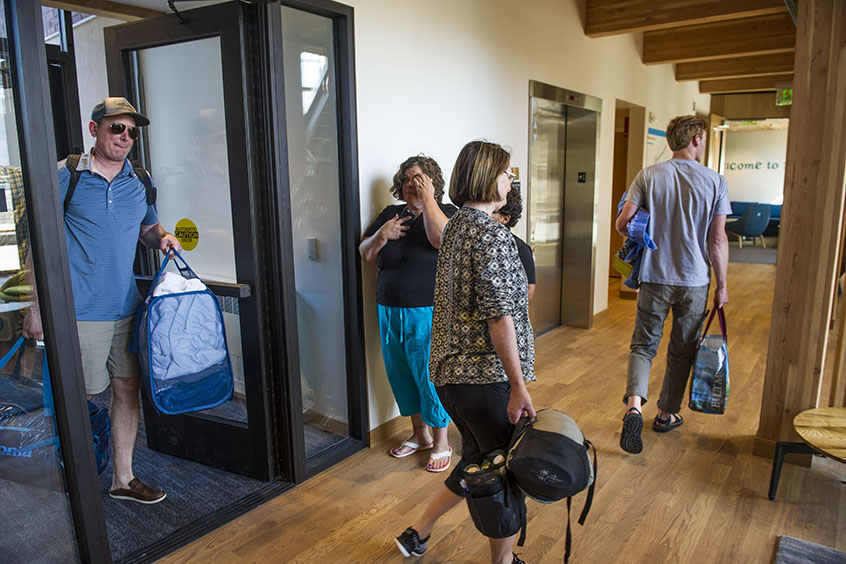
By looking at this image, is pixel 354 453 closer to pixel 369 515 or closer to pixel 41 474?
pixel 369 515

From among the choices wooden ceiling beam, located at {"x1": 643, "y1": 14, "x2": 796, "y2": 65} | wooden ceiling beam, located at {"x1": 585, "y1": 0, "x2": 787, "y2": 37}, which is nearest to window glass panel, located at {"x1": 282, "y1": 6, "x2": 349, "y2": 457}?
wooden ceiling beam, located at {"x1": 585, "y1": 0, "x2": 787, "y2": 37}

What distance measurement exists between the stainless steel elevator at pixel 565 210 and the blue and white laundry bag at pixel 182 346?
295 centimetres

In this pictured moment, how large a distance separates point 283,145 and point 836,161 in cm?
238

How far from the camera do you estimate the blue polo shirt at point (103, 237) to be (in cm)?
238

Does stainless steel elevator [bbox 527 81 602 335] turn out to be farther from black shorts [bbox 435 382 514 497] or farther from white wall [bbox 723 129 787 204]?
white wall [bbox 723 129 787 204]

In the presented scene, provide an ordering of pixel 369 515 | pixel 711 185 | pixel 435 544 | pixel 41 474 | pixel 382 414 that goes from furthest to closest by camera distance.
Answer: pixel 382 414 < pixel 711 185 < pixel 369 515 < pixel 435 544 < pixel 41 474

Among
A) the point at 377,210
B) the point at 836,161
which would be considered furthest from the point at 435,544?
the point at 836,161

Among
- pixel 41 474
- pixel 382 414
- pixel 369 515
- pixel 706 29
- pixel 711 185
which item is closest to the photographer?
pixel 41 474

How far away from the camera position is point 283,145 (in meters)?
2.57

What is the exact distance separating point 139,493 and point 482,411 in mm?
1666

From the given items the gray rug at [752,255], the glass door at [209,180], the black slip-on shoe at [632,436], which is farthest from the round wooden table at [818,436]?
the gray rug at [752,255]

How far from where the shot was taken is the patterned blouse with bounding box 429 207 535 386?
5.82 ft

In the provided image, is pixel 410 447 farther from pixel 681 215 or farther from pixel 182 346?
pixel 681 215

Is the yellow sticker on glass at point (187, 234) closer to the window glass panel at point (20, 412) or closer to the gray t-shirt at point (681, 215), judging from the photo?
the window glass panel at point (20, 412)
